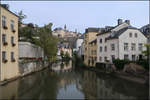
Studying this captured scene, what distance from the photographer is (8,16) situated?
59.8ft

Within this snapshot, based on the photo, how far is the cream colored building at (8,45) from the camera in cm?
1644

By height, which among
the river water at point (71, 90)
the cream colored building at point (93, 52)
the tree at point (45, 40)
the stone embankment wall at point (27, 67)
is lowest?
the river water at point (71, 90)

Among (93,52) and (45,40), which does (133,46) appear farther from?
(45,40)

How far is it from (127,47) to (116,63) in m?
4.91

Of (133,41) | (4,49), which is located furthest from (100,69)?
(4,49)

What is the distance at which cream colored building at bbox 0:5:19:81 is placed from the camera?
16.4 m

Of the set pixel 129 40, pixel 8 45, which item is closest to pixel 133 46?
pixel 129 40

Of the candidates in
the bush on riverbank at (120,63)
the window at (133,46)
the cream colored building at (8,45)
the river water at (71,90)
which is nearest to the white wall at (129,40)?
the window at (133,46)

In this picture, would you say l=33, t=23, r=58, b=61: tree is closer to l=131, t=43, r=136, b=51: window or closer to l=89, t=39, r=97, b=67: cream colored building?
l=89, t=39, r=97, b=67: cream colored building

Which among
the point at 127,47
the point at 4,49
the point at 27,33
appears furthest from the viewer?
the point at 27,33

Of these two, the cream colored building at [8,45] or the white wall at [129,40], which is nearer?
the cream colored building at [8,45]

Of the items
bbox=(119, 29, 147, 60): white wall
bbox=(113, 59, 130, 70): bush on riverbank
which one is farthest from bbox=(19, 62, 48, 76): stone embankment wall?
bbox=(119, 29, 147, 60): white wall

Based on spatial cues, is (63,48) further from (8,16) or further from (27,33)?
(8,16)

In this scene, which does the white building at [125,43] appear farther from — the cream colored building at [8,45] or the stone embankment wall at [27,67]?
the cream colored building at [8,45]
